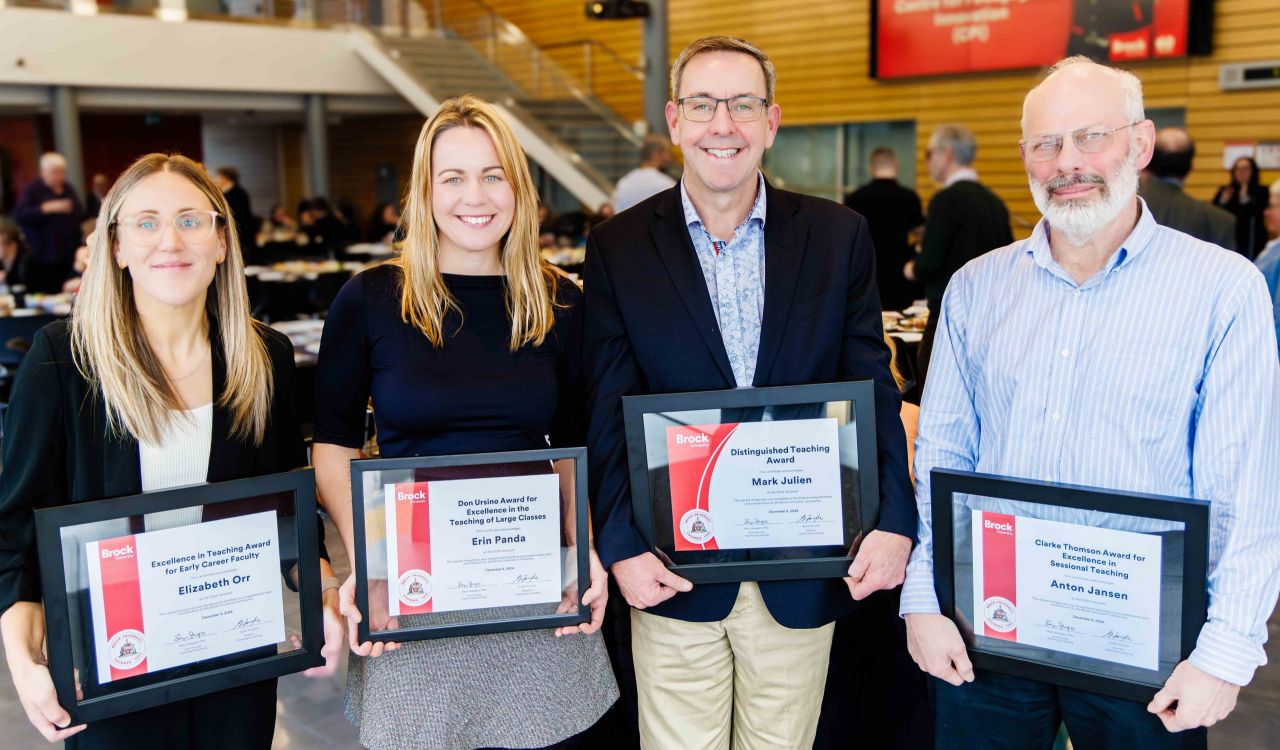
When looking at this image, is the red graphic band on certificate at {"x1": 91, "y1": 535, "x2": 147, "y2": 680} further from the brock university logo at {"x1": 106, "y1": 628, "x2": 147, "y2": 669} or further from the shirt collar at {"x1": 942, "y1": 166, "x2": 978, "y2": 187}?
the shirt collar at {"x1": 942, "y1": 166, "x2": 978, "y2": 187}

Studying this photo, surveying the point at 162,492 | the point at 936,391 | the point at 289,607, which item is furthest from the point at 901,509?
the point at 162,492

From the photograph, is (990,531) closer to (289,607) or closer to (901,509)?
(901,509)

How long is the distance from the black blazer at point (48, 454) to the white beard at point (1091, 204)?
165cm

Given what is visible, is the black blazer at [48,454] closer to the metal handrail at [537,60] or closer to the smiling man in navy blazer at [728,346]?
the smiling man in navy blazer at [728,346]

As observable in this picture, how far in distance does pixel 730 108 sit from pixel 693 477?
2.41ft

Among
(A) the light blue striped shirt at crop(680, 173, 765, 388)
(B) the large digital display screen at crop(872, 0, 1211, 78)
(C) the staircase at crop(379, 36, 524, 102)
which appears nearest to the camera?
(A) the light blue striped shirt at crop(680, 173, 765, 388)

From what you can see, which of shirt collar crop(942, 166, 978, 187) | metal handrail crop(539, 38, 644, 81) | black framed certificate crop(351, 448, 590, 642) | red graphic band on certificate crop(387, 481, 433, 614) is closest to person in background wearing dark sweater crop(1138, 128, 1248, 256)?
shirt collar crop(942, 166, 978, 187)

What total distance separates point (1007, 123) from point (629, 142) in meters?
4.92

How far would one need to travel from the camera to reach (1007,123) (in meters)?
11.4

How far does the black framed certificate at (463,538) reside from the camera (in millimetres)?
1869

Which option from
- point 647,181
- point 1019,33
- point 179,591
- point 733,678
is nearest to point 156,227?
point 179,591

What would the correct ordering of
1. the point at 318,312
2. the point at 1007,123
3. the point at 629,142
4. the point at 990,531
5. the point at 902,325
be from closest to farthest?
the point at 990,531 < the point at 902,325 < the point at 318,312 < the point at 1007,123 < the point at 629,142

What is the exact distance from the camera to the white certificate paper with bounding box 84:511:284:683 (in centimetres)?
168

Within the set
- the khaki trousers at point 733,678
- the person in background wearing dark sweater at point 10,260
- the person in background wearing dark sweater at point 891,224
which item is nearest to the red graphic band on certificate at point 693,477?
the khaki trousers at point 733,678
